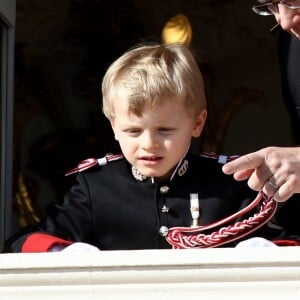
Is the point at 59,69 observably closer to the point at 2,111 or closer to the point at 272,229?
the point at 2,111

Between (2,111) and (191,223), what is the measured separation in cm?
59

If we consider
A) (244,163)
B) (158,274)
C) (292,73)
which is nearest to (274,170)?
(244,163)

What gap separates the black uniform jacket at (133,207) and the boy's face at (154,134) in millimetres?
61

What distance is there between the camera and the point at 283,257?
1.64 metres

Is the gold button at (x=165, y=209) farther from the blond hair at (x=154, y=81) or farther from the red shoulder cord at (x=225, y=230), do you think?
the blond hair at (x=154, y=81)

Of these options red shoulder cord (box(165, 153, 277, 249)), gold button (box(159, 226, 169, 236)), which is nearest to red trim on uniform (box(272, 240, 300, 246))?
red shoulder cord (box(165, 153, 277, 249))

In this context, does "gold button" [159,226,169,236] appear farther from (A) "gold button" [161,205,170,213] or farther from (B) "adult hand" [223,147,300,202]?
(B) "adult hand" [223,147,300,202]

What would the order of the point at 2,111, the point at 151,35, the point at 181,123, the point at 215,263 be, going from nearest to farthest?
the point at 215,263 → the point at 181,123 → the point at 2,111 → the point at 151,35

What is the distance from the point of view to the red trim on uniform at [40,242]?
6.29 feet

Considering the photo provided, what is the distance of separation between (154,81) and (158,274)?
0.44m

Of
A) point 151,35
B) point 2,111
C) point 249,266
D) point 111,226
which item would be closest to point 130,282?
point 249,266

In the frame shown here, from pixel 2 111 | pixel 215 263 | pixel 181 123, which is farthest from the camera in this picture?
pixel 2 111

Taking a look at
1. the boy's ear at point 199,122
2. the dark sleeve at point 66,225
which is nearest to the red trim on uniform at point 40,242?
the dark sleeve at point 66,225

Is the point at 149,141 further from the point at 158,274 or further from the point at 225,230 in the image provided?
the point at 158,274
